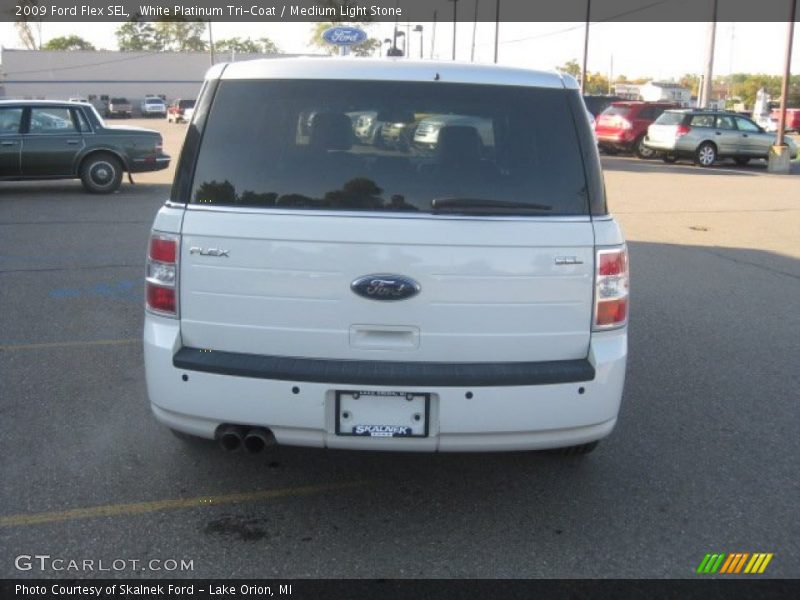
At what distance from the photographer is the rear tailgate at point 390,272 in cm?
348

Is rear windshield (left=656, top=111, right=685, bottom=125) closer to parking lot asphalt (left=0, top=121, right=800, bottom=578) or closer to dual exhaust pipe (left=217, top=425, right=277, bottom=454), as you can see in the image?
parking lot asphalt (left=0, top=121, right=800, bottom=578)

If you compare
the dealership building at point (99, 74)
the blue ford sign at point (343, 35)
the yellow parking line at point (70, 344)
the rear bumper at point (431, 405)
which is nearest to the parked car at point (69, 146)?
the blue ford sign at point (343, 35)

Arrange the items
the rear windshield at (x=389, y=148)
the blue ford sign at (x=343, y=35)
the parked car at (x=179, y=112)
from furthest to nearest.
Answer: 1. the parked car at (x=179, y=112)
2. the blue ford sign at (x=343, y=35)
3. the rear windshield at (x=389, y=148)

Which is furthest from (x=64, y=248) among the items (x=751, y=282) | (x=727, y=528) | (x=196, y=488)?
(x=727, y=528)

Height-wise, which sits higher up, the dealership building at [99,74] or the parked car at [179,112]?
the dealership building at [99,74]

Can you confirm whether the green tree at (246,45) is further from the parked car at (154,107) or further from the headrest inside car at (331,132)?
the headrest inside car at (331,132)

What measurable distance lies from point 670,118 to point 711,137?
4.32ft

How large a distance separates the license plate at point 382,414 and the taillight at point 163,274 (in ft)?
2.71

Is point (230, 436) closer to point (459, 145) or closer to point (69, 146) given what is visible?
point (459, 145)

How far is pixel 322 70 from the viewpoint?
147 inches

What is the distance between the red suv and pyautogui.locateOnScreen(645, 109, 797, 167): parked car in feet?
4.82

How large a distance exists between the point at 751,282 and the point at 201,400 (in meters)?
7.19

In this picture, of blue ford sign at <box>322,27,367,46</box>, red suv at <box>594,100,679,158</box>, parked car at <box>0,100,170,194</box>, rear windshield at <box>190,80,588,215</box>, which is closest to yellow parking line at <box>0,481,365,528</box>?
rear windshield at <box>190,80,588,215</box>
